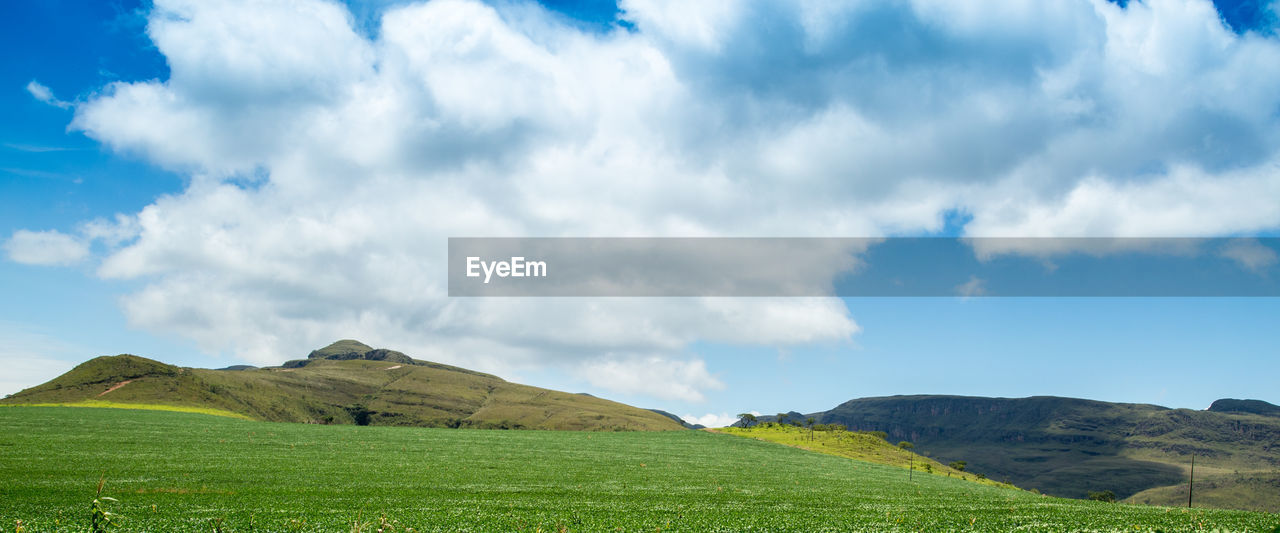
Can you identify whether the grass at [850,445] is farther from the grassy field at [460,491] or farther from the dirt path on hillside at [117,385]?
the dirt path on hillside at [117,385]

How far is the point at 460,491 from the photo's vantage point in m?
40.8

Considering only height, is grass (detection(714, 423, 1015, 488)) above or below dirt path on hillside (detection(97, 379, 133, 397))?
below

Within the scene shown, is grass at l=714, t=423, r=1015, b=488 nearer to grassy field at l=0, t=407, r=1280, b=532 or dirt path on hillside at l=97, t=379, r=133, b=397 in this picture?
grassy field at l=0, t=407, r=1280, b=532

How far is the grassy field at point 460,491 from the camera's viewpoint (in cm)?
3072

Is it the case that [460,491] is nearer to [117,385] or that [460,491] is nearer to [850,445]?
[850,445]

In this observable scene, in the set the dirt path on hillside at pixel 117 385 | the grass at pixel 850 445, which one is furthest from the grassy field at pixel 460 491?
the dirt path on hillside at pixel 117 385

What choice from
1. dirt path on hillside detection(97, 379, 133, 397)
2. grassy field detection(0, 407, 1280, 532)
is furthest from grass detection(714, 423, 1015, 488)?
dirt path on hillside detection(97, 379, 133, 397)

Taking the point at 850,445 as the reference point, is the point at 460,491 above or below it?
above

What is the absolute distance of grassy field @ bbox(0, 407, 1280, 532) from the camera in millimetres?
30719

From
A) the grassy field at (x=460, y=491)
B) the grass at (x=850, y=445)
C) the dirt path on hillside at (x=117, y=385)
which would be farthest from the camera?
the dirt path on hillside at (x=117, y=385)

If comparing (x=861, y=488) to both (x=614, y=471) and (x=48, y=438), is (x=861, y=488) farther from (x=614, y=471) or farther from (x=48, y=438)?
(x=48, y=438)

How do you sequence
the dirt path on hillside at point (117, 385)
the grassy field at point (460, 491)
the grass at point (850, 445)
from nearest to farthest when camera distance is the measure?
the grassy field at point (460, 491) → the grass at point (850, 445) → the dirt path on hillside at point (117, 385)

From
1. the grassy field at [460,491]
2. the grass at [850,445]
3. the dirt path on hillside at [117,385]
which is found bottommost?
the grass at [850,445]

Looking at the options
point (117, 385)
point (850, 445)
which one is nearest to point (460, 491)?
point (850, 445)
